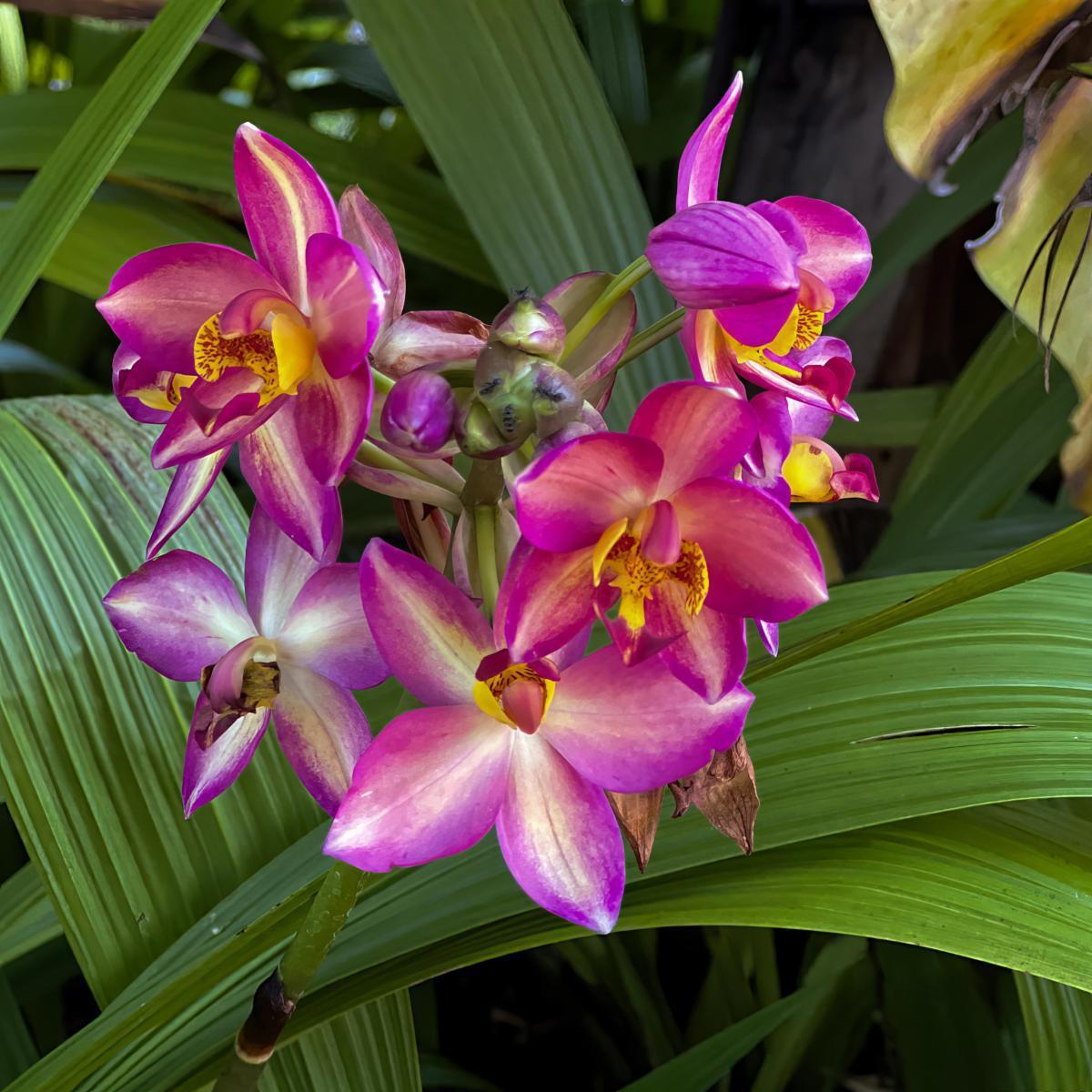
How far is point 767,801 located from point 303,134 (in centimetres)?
65

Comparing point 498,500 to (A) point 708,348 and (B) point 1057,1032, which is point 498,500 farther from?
(B) point 1057,1032

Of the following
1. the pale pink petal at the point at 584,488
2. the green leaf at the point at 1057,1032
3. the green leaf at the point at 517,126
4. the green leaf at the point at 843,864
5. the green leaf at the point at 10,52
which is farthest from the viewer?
the green leaf at the point at 10,52

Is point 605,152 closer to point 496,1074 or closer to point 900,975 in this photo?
point 900,975

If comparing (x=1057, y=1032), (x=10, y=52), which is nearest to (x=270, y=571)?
(x=1057, y=1032)

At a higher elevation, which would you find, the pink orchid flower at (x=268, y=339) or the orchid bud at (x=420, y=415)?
the pink orchid flower at (x=268, y=339)

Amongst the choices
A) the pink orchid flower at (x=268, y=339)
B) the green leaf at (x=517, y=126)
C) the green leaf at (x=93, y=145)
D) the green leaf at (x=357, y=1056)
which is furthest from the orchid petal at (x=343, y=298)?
the green leaf at (x=517, y=126)

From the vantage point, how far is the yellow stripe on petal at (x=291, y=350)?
0.90ft

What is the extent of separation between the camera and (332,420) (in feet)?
0.90

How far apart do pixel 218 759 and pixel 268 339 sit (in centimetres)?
15

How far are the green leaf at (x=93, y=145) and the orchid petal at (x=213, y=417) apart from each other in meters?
0.20

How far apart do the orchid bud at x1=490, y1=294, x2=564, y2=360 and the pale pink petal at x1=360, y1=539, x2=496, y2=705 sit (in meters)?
0.07

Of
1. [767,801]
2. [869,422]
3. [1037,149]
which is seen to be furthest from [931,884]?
[869,422]

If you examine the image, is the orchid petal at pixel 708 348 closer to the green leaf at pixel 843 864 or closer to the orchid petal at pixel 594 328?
the orchid petal at pixel 594 328

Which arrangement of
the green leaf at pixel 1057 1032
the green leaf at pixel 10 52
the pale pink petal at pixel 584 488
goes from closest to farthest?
the pale pink petal at pixel 584 488 → the green leaf at pixel 1057 1032 → the green leaf at pixel 10 52
